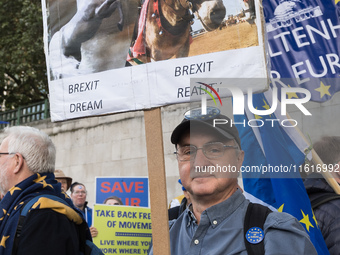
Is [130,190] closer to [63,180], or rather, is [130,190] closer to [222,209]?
[63,180]

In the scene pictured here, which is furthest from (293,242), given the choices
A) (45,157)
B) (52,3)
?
(52,3)

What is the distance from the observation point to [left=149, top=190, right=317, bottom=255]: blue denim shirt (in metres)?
2.10

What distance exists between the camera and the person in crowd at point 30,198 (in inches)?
101

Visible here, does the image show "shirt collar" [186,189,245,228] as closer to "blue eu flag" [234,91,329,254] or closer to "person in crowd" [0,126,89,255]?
"person in crowd" [0,126,89,255]

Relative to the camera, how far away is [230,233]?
7.42ft

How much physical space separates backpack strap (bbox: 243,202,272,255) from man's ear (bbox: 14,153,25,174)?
133cm

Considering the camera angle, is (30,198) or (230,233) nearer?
(230,233)

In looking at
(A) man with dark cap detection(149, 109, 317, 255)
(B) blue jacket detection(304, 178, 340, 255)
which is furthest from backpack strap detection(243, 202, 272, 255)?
(B) blue jacket detection(304, 178, 340, 255)

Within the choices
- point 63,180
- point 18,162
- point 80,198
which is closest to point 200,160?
point 18,162

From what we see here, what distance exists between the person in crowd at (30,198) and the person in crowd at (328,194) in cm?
153

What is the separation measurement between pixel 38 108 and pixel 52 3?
1181 cm

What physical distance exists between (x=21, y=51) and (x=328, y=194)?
497 inches

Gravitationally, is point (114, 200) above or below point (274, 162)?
above

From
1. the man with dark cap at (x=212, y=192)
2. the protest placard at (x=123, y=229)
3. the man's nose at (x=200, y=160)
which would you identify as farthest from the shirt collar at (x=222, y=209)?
the protest placard at (x=123, y=229)
